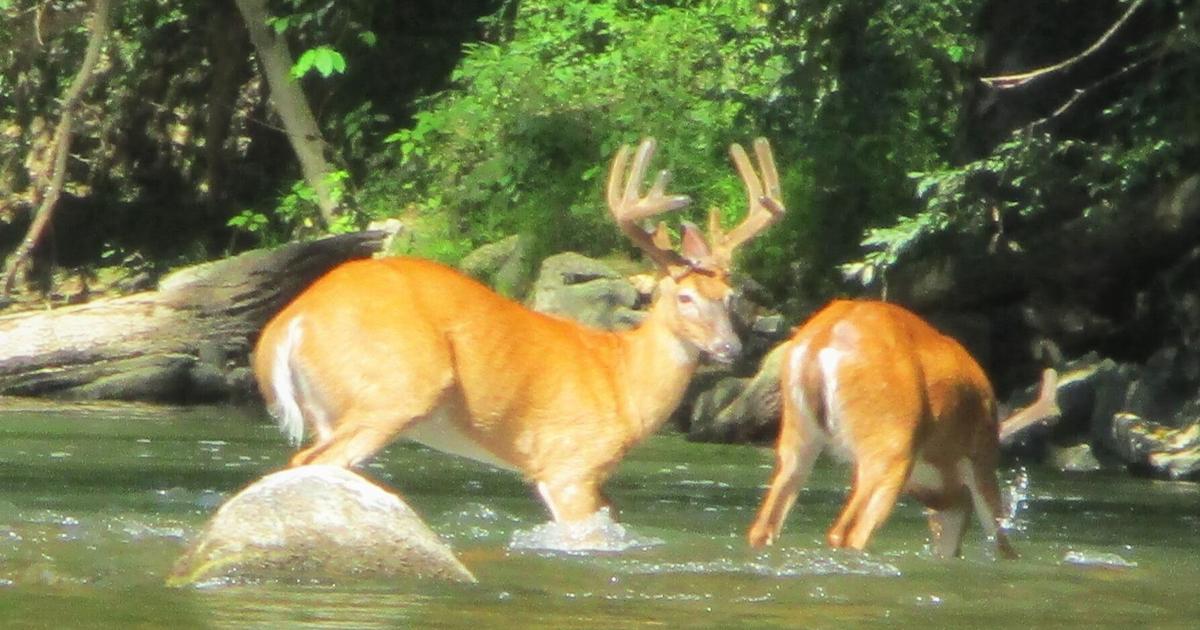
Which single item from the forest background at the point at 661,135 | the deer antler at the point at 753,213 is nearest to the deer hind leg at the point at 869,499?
the deer antler at the point at 753,213

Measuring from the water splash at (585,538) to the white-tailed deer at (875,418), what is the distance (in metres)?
0.53

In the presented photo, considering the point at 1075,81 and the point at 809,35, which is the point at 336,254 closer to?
the point at 809,35

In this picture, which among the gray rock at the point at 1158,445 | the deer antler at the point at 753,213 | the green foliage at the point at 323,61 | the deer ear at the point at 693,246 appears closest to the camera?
the deer ear at the point at 693,246

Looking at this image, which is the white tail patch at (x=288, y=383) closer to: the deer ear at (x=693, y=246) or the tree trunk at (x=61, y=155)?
Answer: the deer ear at (x=693, y=246)

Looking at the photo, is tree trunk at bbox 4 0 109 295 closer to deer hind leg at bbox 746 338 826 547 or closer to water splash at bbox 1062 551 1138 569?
deer hind leg at bbox 746 338 826 547

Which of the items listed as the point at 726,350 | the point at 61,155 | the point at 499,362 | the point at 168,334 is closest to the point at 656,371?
the point at 726,350

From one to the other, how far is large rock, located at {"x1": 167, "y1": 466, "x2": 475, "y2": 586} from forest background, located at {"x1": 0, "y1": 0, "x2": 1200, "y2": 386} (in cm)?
541

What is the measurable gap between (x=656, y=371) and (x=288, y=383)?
66.4 inches

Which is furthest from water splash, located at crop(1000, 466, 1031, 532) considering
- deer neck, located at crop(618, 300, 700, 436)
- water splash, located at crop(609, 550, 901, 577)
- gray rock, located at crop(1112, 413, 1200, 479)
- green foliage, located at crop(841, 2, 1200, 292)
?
water splash, located at crop(609, 550, 901, 577)

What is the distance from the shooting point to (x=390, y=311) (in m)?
9.12

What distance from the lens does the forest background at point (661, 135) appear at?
1398 cm

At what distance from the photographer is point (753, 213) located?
1016 cm

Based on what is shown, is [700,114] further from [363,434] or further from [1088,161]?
[363,434]

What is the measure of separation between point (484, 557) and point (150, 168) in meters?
17.1
